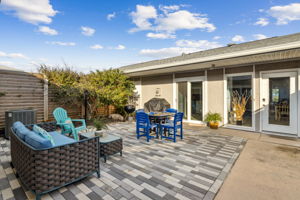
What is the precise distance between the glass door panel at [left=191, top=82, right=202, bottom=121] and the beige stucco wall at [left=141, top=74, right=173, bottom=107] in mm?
1101

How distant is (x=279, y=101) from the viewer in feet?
16.0

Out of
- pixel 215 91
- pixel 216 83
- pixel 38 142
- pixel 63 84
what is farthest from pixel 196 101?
pixel 38 142

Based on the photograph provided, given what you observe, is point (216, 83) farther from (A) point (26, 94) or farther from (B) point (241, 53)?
(A) point (26, 94)

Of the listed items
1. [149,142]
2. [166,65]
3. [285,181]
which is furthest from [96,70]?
[285,181]

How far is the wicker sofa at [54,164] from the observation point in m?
1.75

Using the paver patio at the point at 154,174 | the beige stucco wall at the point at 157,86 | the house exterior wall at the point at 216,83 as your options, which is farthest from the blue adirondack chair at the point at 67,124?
the house exterior wall at the point at 216,83

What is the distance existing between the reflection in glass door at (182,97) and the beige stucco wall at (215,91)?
107 cm

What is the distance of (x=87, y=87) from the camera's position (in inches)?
247

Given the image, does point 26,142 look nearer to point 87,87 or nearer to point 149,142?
point 149,142

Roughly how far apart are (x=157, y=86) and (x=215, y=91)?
116 inches

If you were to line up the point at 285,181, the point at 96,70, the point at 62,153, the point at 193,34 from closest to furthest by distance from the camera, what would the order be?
the point at 62,153, the point at 285,181, the point at 96,70, the point at 193,34

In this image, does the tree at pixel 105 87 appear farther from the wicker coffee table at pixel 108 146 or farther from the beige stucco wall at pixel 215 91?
the beige stucco wall at pixel 215 91

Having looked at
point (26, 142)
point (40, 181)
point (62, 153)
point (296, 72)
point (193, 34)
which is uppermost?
point (193, 34)

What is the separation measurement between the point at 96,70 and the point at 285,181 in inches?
288
